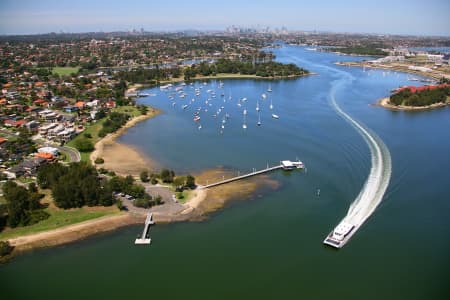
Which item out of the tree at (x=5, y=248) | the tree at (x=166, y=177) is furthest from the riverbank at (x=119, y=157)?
the tree at (x=5, y=248)

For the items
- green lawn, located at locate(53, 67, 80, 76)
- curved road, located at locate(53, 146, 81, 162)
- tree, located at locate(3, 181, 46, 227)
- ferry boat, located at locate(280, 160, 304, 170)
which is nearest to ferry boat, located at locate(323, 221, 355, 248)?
ferry boat, located at locate(280, 160, 304, 170)

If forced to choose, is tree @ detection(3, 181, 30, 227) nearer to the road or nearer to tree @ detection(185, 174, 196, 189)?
the road

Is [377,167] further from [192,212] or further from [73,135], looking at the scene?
[73,135]

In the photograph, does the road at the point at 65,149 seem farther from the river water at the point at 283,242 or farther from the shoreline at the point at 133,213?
the river water at the point at 283,242

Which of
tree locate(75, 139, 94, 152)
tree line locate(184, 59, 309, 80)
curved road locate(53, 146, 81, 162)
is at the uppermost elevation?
tree line locate(184, 59, 309, 80)

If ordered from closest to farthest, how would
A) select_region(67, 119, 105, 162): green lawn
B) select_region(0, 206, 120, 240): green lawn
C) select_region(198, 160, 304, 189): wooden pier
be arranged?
1. select_region(0, 206, 120, 240): green lawn
2. select_region(198, 160, 304, 189): wooden pier
3. select_region(67, 119, 105, 162): green lawn

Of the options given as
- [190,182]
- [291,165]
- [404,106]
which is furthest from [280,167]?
[404,106]
